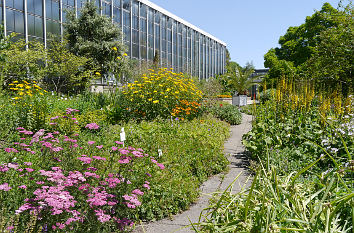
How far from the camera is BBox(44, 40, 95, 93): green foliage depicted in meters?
14.8

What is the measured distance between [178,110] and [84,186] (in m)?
5.91

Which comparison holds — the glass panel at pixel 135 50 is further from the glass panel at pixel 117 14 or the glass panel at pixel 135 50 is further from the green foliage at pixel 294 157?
the green foliage at pixel 294 157

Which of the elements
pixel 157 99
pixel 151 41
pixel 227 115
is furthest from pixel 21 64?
pixel 151 41

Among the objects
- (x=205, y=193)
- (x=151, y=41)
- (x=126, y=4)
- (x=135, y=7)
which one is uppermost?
(x=135, y=7)

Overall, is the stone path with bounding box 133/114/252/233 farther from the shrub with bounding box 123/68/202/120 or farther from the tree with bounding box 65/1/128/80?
the tree with bounding box 65/1/128/80

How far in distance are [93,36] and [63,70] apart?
3986 millimetres

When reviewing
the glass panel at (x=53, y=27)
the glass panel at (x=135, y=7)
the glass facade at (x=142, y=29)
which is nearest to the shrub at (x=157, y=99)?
the glass facade at (x=142, y=29)

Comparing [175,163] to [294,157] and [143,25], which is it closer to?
[294,157]

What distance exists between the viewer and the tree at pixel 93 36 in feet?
56.7

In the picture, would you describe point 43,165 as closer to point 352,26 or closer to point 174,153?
point 174,153

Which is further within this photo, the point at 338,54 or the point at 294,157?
the point at 338,54

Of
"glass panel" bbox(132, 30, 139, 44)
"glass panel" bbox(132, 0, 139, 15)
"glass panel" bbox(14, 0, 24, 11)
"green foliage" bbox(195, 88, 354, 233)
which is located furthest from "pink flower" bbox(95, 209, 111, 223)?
"glass panel" bbox(132, 0, 139, 15)

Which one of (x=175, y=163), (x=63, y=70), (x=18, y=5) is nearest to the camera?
(x=175, y=163)

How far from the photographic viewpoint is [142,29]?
26.6 meters
